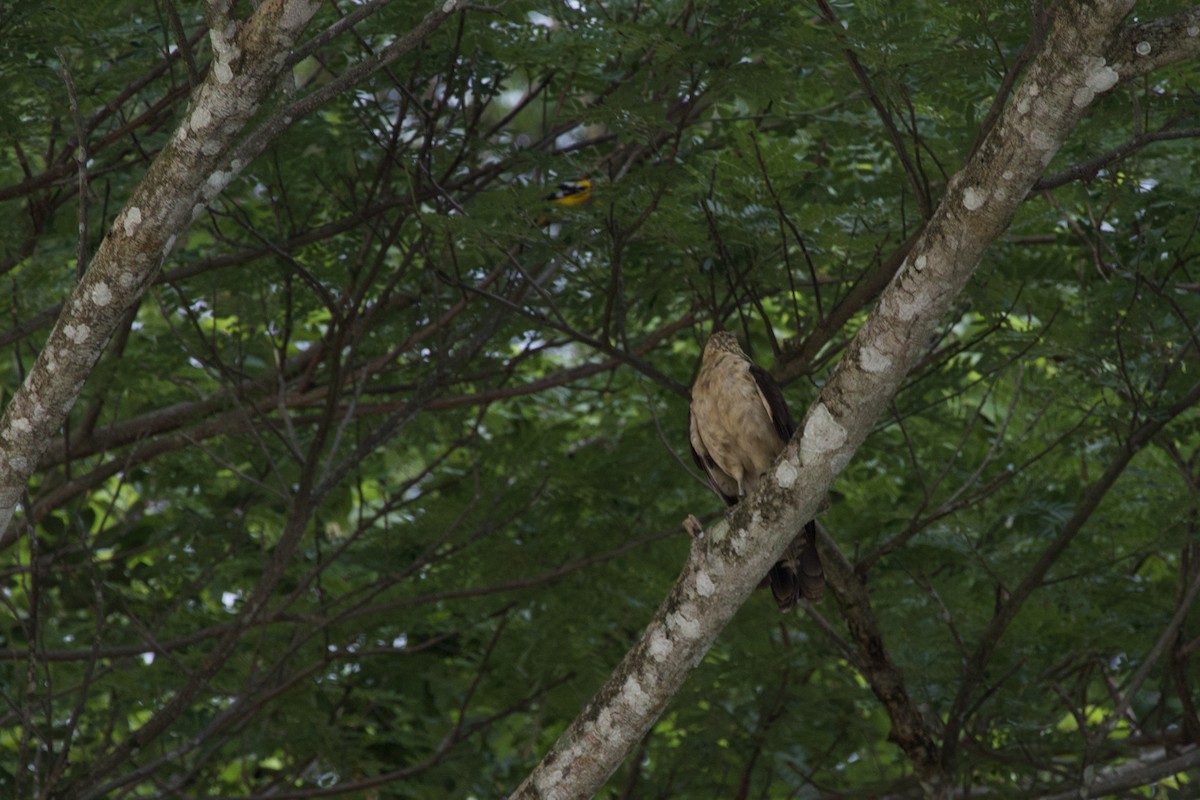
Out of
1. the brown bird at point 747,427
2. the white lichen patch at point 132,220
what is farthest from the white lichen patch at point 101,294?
the brown bird at point 747,427

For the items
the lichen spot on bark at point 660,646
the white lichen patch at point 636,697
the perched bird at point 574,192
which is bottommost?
the white lichen patch at point 636,697

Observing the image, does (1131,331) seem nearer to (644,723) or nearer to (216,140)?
(644,723)

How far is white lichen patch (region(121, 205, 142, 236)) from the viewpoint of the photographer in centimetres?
350

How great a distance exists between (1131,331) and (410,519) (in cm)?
372

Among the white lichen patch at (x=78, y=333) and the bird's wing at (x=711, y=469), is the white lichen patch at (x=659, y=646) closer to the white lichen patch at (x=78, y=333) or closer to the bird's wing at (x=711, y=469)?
the bird's wing at (x=711, y=469)

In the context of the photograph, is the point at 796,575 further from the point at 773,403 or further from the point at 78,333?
the point at 78,333

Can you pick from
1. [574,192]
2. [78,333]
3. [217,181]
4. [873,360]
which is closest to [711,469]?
[574,192]

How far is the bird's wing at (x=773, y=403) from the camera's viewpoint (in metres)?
4.71

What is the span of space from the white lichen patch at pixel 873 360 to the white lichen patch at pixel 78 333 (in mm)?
2021

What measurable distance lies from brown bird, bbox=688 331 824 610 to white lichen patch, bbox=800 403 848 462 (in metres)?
1.24

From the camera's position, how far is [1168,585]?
591 cm

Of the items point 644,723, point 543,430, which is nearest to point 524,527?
point 543,430

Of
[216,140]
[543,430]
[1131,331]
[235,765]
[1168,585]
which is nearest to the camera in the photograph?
[216,140]

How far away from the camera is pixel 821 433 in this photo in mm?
3275
